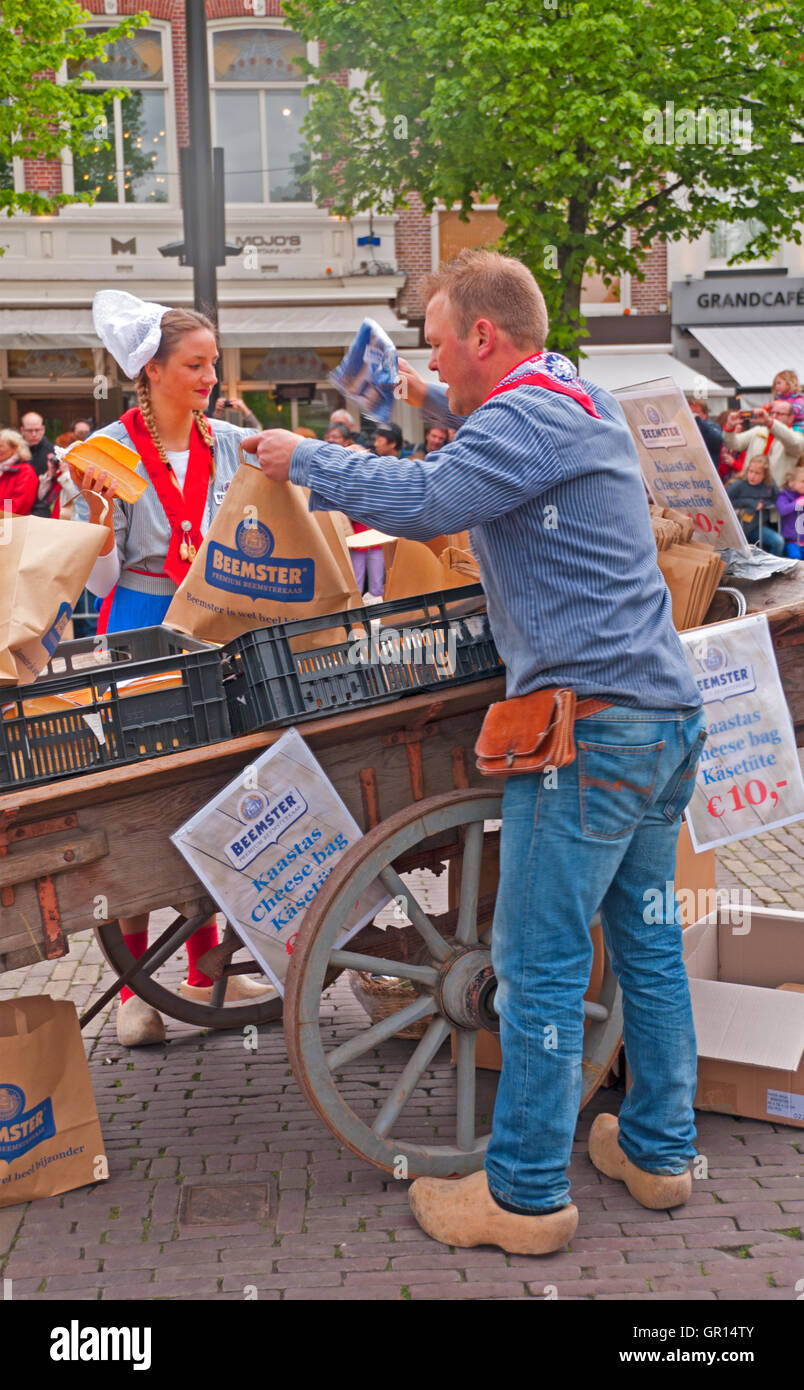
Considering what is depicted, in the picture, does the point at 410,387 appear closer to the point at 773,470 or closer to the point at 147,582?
the point at 147,582

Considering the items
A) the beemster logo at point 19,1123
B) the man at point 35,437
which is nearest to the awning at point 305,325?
the man at point 35,437

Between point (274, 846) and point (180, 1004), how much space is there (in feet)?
4.36

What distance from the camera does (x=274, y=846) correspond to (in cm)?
291

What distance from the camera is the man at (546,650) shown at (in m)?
2.64

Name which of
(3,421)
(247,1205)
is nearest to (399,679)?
(247,1205)

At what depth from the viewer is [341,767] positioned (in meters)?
3.00

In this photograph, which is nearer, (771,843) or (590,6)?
(771,843)

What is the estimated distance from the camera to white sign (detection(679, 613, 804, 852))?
3.13 metres

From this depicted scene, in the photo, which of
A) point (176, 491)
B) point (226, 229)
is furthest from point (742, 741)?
point (226, 229)

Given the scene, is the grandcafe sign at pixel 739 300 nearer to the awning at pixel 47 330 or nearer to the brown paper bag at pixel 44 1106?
the awning at pixel 47 330

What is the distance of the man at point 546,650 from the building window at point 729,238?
19.7 meters

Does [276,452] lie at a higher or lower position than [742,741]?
higher
